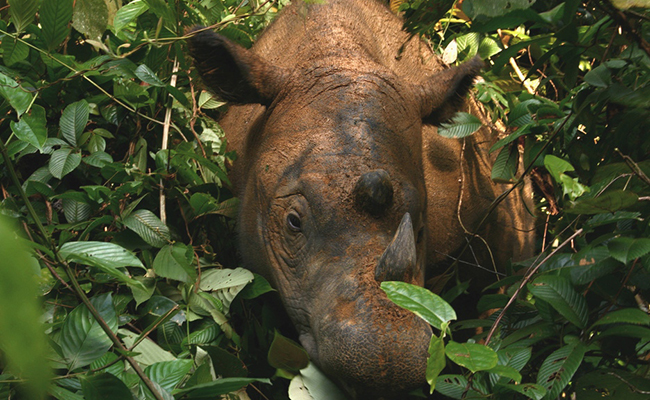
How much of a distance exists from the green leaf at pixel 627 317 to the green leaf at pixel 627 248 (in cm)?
16

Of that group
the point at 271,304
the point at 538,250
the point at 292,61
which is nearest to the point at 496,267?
the point at 538,250

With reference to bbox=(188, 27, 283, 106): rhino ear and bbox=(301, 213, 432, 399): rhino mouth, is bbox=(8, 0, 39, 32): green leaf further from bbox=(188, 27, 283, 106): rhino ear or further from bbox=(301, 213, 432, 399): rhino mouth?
bbox=(301, 213, 432, 399): rhino mouth

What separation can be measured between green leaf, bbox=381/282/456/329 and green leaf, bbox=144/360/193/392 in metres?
0.71

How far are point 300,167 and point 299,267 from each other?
0.45 m

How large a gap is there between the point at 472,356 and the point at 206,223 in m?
2.01

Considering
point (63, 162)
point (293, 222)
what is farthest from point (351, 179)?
point (63, 162)

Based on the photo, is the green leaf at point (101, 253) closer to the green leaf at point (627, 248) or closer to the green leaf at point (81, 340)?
the green leaf at point (81, 340)

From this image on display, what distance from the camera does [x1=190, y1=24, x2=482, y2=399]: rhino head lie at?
7.40 feet

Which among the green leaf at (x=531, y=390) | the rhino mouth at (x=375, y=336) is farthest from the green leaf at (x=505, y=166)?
the green leaf at (x=531, y=390)

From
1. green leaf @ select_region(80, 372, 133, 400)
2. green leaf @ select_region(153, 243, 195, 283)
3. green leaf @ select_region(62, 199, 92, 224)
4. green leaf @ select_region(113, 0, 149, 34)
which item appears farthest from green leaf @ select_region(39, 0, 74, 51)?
green leaf @ select_region(80, 372, 133, 400)

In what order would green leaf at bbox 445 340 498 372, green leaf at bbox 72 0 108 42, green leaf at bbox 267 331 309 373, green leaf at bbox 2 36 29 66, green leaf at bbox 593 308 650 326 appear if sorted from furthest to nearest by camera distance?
green leaf at bbox 2 36 29 66, green leaf at bbox 72 0 108 42, green leaf at bbox 267 331 309 373, green leaf at bbox 593 308 650 326, green leaf at bbox 445 340 498 372

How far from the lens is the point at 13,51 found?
274 centimetres

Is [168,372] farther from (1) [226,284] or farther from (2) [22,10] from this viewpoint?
(2) [22,10]

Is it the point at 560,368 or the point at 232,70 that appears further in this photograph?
the point at 232,70
